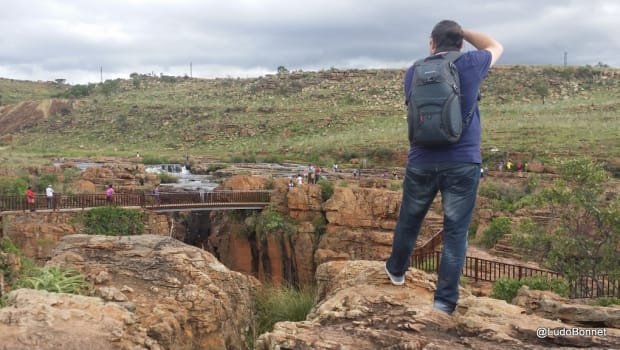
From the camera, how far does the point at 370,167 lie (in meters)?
37.2

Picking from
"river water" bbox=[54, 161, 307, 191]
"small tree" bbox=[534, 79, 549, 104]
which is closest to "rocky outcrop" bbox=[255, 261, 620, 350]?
"river water" bbox=[54, 161, 307, 191]

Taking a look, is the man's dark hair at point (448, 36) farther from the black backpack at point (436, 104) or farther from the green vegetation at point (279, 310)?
the green vegetation at point (279, 310)

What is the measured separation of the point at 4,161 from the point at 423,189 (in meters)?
37.8

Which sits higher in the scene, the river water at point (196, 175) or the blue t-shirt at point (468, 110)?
the blue t-shirt at point (468, 110)

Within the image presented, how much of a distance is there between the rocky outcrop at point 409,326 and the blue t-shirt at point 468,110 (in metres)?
1.11

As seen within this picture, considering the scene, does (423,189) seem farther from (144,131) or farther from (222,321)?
(144,131)

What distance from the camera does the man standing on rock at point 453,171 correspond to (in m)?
3.74

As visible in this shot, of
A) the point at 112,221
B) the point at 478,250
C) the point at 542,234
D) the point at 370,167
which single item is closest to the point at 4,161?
the point at 112,221

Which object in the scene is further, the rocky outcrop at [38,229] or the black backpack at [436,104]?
the rocky outcrop at [38,229]

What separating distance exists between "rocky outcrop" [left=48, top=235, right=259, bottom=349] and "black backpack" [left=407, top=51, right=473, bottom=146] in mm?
2979

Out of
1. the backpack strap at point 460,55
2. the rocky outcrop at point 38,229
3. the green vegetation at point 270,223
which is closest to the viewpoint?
the backpack strap at point 460,55

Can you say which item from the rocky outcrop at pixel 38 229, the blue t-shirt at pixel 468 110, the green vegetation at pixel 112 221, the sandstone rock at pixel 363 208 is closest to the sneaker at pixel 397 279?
the blue t-shirt at pixel 468 110

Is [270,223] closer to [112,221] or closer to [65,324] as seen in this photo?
[112,221]

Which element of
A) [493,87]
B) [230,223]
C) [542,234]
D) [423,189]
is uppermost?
[493,87]
